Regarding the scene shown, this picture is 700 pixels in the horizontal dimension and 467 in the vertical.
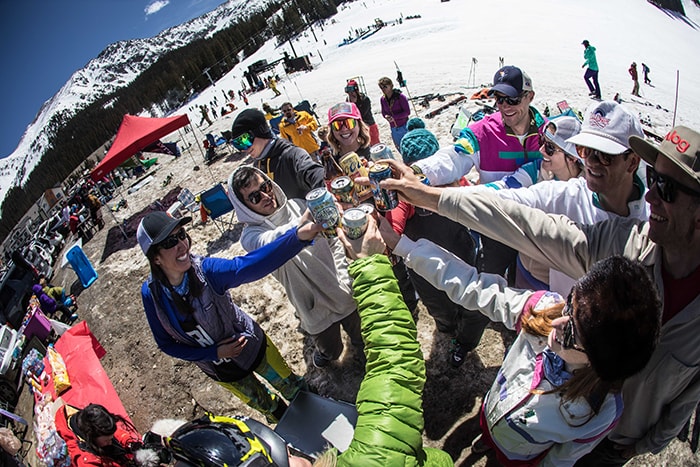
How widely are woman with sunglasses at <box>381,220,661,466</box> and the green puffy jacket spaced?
0.48 metres

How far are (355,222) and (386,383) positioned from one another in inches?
32.7

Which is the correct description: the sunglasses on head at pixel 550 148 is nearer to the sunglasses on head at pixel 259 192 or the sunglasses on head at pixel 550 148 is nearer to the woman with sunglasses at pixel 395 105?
the sunglasses on head at pixel 259 192

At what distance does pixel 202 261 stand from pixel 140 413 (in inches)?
126

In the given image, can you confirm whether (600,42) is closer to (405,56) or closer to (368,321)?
(405,56)

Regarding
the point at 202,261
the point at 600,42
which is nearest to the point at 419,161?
the point at 202,261

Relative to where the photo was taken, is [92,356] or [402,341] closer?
[402,341]

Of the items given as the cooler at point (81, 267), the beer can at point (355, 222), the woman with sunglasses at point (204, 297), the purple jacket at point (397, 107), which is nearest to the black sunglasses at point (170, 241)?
the woman with sunglasses at point (204, 297)

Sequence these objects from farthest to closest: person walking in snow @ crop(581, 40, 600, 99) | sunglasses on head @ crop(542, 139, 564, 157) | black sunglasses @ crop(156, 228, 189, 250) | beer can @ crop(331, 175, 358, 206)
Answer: person walking in snow @ crop(581, 40, 600, 99) → sunglasses on head @ crop(542, 139, 564, 157) → black sunglasses @ crop(156, 228, 189, 250) → beer can @ crop(331, 175, 358, 206)

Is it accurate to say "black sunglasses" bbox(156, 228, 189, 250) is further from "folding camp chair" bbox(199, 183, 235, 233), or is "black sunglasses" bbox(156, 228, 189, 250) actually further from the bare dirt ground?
"folding camp chair" bbox(199, 183, 235, 233)

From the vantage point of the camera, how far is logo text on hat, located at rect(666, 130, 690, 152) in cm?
137

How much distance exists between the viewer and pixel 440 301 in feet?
10.5

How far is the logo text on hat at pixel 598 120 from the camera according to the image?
6.15 ft

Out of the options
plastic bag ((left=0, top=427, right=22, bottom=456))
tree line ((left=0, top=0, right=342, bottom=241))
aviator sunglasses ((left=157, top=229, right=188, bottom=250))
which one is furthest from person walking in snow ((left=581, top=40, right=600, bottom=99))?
tree line ((left=0, top=0, right=342, bottom=241))

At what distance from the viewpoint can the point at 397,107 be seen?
6688 millimetres
